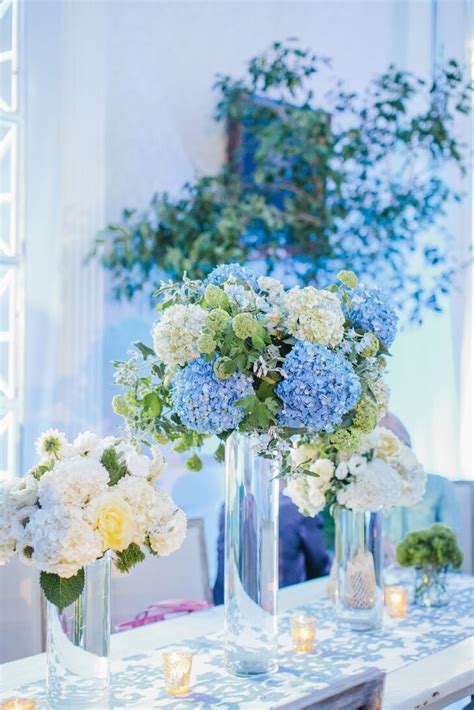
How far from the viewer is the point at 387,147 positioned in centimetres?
406

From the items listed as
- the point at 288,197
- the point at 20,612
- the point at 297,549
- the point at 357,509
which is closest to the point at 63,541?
the point at 357,509

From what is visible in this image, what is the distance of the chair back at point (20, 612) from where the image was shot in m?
2.25

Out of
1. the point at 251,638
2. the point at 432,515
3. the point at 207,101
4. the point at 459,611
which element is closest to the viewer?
the point at 251,638

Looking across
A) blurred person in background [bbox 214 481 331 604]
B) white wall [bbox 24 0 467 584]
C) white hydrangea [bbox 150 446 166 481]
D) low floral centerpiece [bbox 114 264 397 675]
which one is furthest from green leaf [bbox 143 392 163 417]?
white wall [bbox 24 0 467 584]

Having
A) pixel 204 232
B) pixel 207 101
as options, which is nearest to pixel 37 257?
pixel 204 232

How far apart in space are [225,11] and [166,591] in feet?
8.52

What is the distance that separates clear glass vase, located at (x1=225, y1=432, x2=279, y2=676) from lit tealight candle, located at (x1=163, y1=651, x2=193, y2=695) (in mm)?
131

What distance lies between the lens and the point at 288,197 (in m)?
3.95

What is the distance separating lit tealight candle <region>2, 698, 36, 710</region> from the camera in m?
1.48

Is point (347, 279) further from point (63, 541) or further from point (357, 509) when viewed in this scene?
point (63, 541)

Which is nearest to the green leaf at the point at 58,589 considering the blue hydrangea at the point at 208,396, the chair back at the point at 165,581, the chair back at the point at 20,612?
the blue hydrangea at the point at 208,396

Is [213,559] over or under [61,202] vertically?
under

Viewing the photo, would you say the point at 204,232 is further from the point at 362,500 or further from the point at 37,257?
the point at 362,500

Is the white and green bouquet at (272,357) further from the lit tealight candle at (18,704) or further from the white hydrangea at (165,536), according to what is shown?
the lit tealight candle at (18,704)
